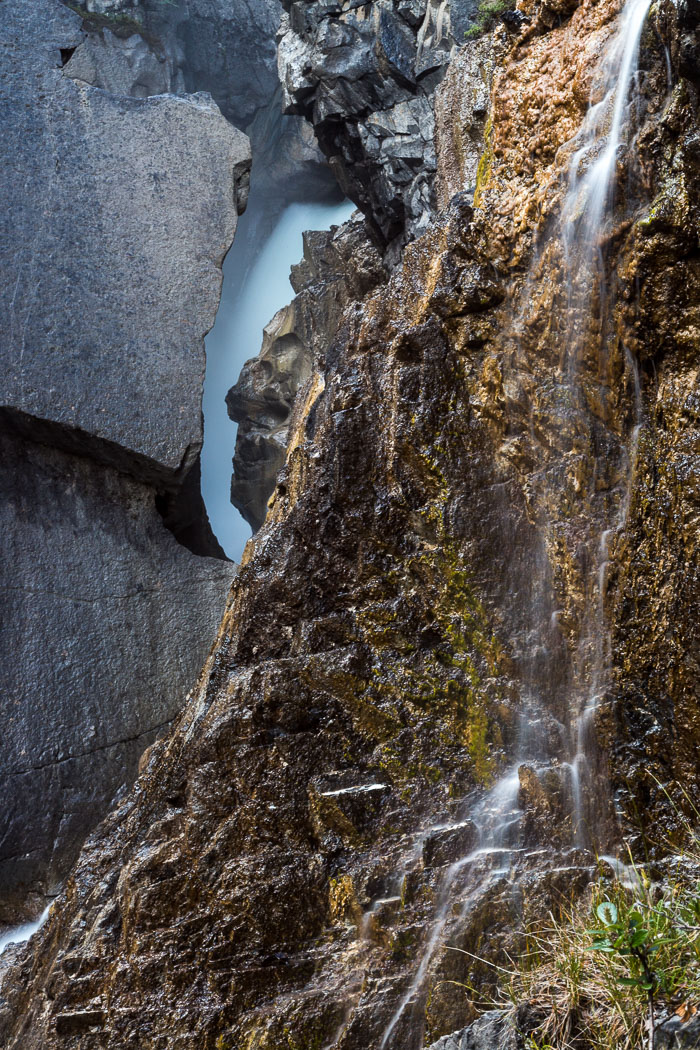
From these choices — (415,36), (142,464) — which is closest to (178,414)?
(142,464)

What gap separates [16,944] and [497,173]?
4.74 m

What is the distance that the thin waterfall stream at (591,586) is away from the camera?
337 cm

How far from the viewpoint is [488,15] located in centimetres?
791

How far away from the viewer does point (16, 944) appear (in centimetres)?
519

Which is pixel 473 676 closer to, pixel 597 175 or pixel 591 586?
pixel 591 586

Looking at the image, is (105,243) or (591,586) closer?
(591,586)

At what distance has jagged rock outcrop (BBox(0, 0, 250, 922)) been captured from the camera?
614cm

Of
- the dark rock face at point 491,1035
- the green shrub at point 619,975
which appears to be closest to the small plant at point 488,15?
the green shrub at point 619,975

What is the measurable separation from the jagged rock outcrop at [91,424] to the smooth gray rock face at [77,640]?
0.03ft

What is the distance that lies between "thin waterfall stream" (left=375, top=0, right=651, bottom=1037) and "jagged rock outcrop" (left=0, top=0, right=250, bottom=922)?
11.0 feet

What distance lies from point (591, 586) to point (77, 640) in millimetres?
3894

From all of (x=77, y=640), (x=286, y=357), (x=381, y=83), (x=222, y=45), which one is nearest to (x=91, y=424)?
(x=77, y=640)

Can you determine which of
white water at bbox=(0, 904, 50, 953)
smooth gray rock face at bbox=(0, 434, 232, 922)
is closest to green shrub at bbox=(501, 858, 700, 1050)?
white water at bbox=(0, 904, 50, 953)

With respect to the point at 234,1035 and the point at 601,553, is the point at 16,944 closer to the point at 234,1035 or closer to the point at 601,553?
the point at 234,1035
